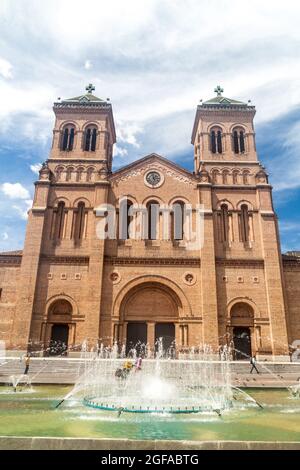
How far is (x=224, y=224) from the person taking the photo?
27984 mm

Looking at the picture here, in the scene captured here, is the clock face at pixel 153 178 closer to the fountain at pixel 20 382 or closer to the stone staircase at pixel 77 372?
the stone staircase at pixel 77 372

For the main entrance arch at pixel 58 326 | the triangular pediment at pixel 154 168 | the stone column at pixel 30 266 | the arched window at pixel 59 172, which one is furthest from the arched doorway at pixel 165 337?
the arched window at pixel 59 172

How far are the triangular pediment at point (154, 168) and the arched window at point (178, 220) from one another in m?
2.43

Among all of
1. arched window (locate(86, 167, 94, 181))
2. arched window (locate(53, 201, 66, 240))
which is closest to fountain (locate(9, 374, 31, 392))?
arched window (locate(53, 201, 66, 240))

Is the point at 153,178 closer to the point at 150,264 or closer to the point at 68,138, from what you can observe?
the point at 150,264

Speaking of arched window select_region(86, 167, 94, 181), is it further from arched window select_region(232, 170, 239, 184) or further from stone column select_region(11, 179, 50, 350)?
arched window select_region(232, 170, 239, 184)

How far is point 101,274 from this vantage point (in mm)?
25250

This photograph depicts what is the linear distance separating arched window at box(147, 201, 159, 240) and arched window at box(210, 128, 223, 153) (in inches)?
333

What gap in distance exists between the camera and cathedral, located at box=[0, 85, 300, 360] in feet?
Result: 80.4

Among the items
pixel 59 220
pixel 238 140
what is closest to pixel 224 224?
pixel 238 140

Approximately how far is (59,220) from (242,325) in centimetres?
1655

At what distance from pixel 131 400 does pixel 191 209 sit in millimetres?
18775
